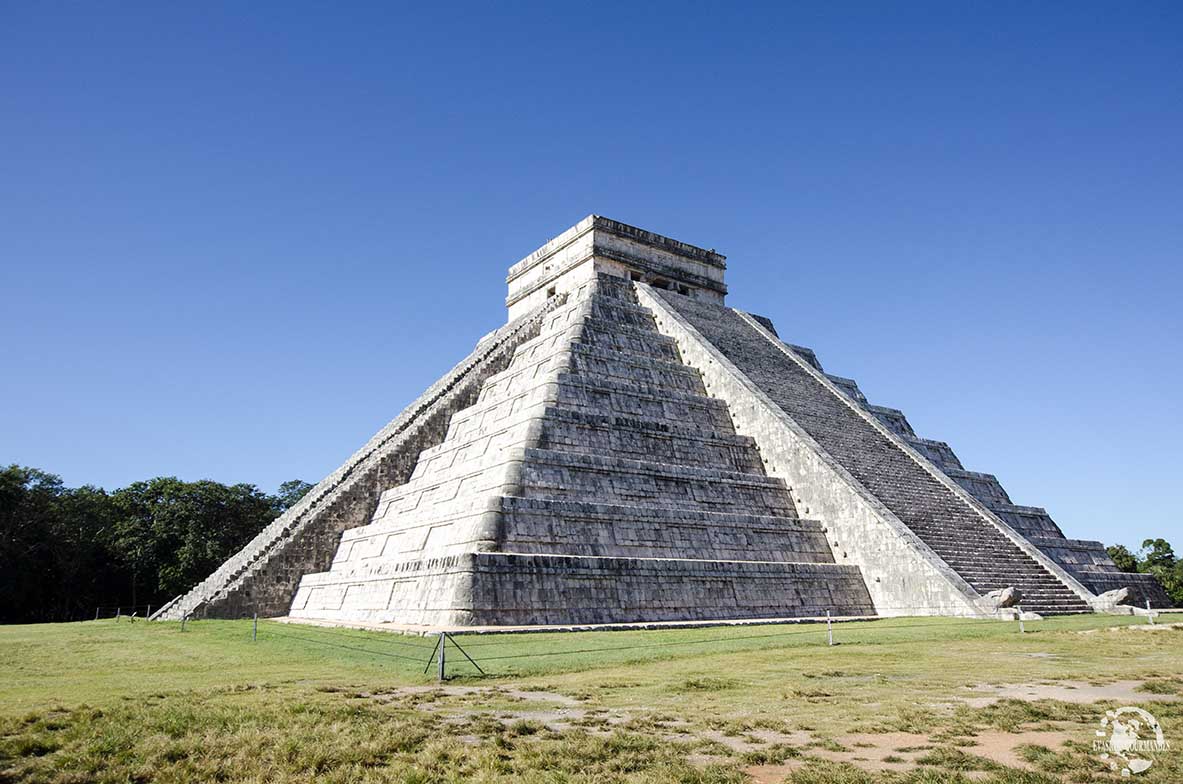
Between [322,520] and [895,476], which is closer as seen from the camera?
[322,520]

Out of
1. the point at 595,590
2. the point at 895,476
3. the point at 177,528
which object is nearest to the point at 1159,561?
the point at 895,476

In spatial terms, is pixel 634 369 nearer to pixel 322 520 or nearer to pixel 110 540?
pixel 322 520

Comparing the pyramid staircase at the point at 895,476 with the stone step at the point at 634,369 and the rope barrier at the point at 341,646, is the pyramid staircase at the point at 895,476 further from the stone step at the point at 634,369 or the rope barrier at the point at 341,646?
the rope barrier at the point at 341,646

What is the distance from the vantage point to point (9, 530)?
34.5m

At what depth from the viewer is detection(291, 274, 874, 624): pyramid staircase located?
52.6ft

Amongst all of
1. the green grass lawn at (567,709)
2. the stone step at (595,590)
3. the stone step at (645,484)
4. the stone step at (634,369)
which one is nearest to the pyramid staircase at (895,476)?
the stone step at (634,369)

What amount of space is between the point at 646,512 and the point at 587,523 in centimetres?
161

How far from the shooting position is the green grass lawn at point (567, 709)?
550cm

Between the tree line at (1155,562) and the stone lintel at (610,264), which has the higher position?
the stone lintel at (610,264)

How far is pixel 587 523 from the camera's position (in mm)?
17750

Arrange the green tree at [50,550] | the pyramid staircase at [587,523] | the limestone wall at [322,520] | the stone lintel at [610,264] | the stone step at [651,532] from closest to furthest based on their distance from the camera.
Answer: the pyramid staircase at [587,523]
the stone step at [651,532]
the limestone wall at [322,520]
the stone lintel at [610,264]
the green tree at [50,550]

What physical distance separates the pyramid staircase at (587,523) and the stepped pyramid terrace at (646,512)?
54mm

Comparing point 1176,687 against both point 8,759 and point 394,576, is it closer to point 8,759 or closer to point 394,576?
point 8,759

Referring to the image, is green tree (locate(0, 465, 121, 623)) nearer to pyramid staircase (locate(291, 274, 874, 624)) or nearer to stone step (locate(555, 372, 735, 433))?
pyramid staircase (locate(291, 274, 874, 624))
